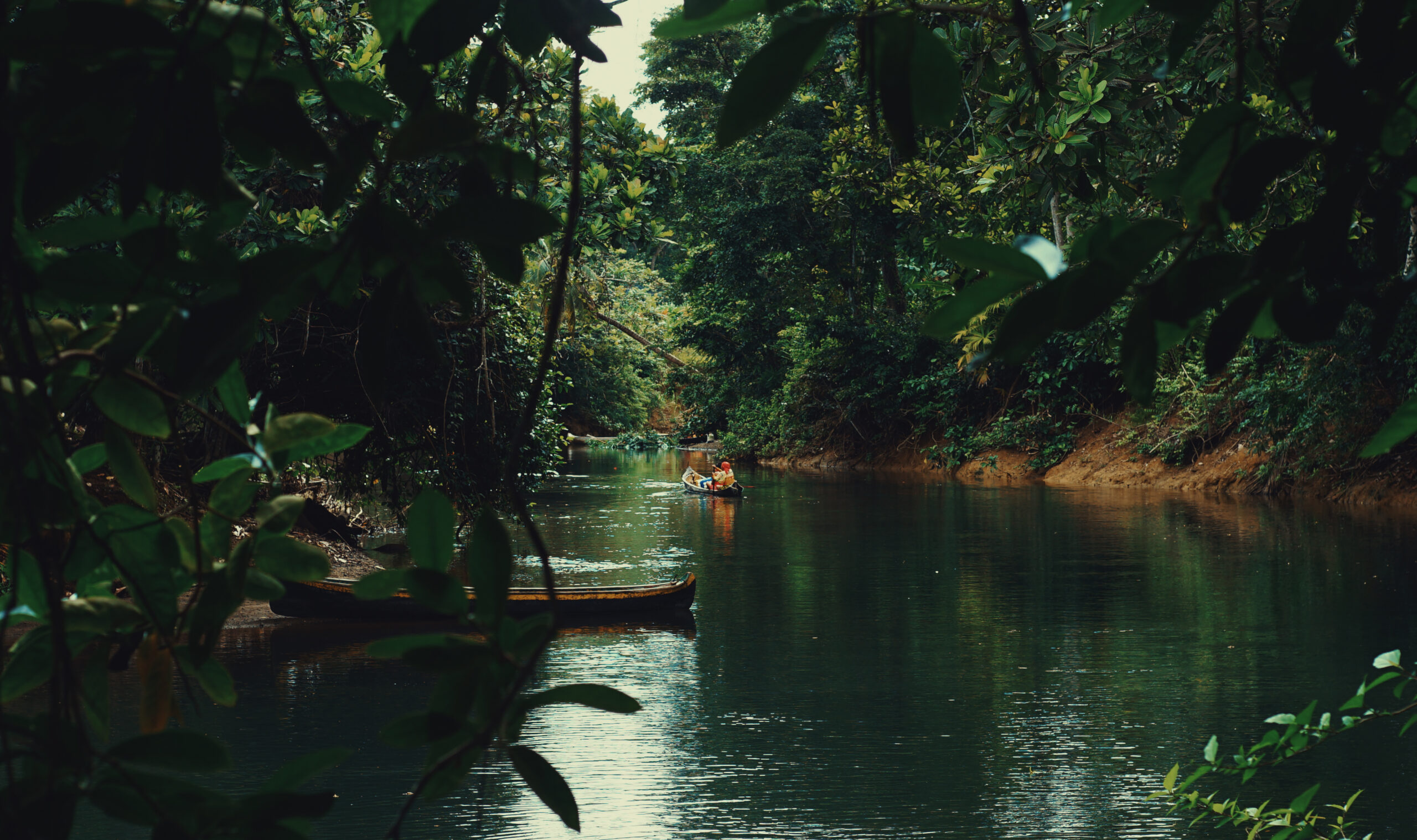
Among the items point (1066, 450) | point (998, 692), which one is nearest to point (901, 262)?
point (1066, 450)

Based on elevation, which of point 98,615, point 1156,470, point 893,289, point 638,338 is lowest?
point 1156,470

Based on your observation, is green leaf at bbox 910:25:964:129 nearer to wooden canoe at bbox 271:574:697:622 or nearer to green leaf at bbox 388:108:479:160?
green leaf at bbox 388:108:479:160

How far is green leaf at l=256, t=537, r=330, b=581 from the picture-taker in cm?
82

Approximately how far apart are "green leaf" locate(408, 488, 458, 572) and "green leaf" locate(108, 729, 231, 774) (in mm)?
151

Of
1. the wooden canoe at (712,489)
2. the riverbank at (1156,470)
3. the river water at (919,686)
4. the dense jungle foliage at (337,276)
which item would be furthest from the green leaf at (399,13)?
the wooden canoe at (712,489)

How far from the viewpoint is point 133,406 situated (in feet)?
2.40

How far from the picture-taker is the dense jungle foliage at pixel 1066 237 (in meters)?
0.68

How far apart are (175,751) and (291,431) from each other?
238mm

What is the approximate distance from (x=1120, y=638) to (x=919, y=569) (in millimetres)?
3388

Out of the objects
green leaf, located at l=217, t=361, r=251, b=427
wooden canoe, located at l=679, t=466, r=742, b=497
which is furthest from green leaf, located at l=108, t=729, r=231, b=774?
wooden canoe, located at l=679, t=466, r=742, b=497

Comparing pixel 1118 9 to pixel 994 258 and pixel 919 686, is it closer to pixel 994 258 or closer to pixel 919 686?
pixel 994 258

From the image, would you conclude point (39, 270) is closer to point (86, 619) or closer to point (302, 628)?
point (86, 619)

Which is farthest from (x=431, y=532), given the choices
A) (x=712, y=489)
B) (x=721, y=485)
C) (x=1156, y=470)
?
(x=1156, y=470)

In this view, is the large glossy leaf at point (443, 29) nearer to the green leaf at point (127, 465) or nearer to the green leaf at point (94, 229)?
the green leaf at point (94, 229)
